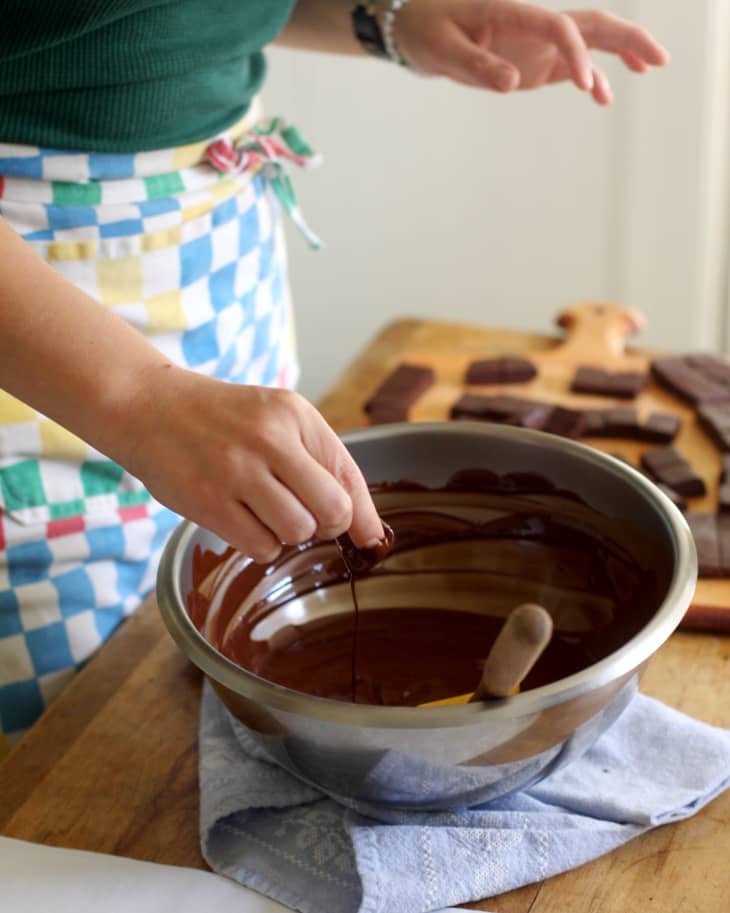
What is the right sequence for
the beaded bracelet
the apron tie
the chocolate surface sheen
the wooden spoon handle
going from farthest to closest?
1. the beaded bracelet
2. the apron tie
3. the chocolate surface sheen
4. the wooden spoon handle

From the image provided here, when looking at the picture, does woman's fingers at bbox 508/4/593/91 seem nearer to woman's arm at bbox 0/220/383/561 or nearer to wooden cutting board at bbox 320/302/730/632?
wooden cutting board at bbox 320/302/730/632

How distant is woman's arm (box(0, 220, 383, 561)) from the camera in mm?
645

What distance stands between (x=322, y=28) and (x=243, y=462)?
77 cm

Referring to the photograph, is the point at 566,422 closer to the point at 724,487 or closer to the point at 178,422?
the point at 724,487

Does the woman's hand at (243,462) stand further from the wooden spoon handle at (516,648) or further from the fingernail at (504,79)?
the fingernail at (504,79)

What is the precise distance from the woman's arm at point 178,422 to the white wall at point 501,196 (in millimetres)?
1553

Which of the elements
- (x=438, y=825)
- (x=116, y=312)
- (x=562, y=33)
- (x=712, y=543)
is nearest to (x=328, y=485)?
(x=438, y=825)

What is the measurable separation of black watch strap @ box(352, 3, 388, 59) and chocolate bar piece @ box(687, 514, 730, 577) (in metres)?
0.58

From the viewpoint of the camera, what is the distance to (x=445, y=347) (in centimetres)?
154

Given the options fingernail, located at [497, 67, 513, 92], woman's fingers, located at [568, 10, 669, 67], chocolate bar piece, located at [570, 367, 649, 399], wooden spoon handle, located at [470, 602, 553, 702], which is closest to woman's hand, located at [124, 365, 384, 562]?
wooden spoon handle, located at [470, 602, 553, 702]

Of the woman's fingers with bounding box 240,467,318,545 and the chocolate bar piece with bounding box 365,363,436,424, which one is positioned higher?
the woman's fingers with bounding box 240,467,318,545

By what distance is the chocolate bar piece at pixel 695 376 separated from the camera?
1.34 m

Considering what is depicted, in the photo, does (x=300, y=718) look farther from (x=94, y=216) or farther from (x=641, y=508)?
(x=94, y=216)

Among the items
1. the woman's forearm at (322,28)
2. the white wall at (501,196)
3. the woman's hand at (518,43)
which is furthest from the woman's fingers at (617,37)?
the white wall at (501,196)
